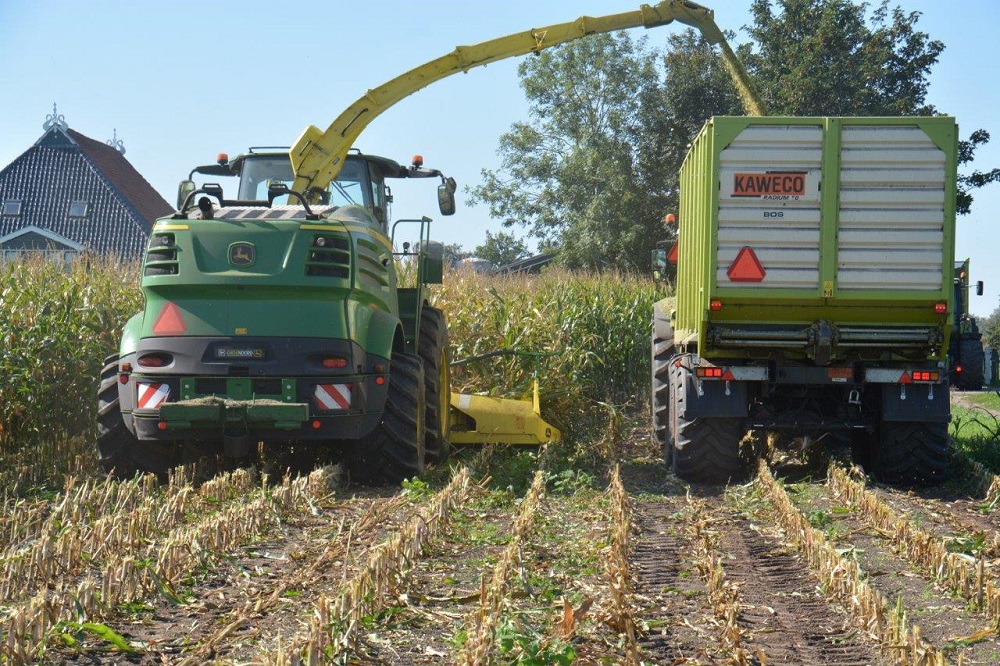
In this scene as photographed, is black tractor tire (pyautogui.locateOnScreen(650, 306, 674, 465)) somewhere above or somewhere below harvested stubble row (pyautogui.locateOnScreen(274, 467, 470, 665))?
above

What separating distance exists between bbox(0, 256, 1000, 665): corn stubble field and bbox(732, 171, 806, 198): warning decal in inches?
88.5

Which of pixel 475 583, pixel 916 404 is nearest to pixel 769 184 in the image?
pixel 916 404

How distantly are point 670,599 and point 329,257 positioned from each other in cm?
441

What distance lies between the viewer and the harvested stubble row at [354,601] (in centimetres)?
379

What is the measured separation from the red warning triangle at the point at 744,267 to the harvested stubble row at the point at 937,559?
1.88m

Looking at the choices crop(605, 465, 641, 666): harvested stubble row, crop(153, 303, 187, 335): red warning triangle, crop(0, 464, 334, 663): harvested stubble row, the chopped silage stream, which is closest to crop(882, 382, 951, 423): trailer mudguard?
the chopped silage stream

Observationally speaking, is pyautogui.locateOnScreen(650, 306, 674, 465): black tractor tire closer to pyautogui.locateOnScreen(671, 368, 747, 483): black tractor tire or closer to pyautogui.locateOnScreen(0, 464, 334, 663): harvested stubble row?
pyautogui.locateOnScreen(671, 368, 747, 483): black tractor tire

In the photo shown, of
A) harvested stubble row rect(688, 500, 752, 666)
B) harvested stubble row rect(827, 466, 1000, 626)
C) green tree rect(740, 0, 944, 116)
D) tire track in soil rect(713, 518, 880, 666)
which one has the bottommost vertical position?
tire track in soil rect(713, 518, 880, 666)

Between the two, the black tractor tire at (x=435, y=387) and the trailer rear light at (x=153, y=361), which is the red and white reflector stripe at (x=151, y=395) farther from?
the black tractor tire at (x=435, y=387)

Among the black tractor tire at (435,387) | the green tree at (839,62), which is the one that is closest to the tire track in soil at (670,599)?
the black tractor tire at (435,387)

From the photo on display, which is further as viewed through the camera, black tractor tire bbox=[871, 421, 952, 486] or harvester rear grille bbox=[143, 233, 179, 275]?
black tractor tire bbox=[871, 421, 952, 486]

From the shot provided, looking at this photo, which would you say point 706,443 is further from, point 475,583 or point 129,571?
point 129,571

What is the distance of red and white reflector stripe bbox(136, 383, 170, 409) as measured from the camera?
8.34m

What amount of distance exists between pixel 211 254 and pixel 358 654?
16.5 ft
